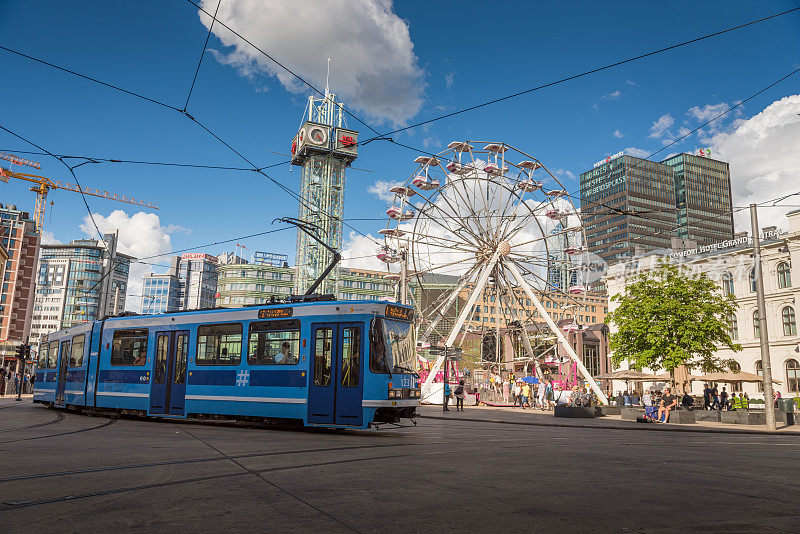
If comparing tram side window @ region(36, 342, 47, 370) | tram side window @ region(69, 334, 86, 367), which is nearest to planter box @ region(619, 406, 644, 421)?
tram side window @ region(69, 334, 86, 367)

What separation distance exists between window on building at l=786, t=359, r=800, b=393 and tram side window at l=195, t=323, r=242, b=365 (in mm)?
48458

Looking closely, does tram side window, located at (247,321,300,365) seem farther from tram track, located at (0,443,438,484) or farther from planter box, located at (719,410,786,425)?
planter box, located at (719,410,786,425)

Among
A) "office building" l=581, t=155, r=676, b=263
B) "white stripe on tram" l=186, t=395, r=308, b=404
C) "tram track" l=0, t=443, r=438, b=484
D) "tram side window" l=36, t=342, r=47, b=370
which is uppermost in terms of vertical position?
"office building" l=581, t=155, r=676, b=263

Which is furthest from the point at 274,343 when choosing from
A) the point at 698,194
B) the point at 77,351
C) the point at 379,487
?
the point at 698,194

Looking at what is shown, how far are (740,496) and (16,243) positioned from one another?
137 meters

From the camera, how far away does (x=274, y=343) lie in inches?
657

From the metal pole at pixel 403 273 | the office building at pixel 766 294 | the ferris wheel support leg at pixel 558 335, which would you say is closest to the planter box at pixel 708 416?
the ferris wheel support leg at pixel 558 335

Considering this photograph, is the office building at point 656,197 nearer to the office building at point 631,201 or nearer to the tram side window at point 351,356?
the office building at point 631,201

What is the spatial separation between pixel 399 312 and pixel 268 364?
385cm

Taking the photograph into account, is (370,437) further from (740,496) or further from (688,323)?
(688,323)

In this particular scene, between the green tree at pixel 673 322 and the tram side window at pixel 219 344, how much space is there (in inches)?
1108

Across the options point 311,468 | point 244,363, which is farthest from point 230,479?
point 244,363

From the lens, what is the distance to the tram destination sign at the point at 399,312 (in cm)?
1608

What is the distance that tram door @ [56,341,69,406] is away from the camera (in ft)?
78.1
